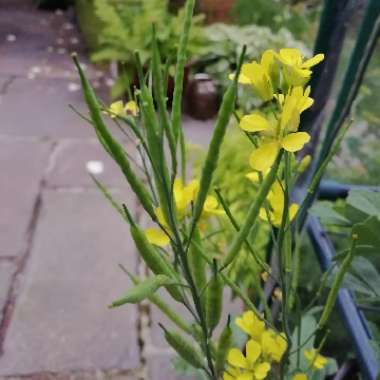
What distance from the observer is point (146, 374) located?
1659mm

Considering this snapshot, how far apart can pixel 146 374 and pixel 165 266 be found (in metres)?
1.21

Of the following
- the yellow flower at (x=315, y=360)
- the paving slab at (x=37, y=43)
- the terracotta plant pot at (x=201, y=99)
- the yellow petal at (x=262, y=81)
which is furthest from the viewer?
the paving slab at (x=37, y=43)

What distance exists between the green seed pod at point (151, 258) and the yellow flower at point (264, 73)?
157 mm

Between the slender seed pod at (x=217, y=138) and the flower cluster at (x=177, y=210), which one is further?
the flower cluster at (x=177, y=210)

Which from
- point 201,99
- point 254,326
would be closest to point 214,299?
point 254,326

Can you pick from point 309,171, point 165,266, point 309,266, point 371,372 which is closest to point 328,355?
point 309,266

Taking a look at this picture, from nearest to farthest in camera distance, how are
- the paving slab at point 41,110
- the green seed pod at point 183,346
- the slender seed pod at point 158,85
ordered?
the slender seed pod at point 158,85
the green seed pod at point 183,346
the paving slab at point 41,110

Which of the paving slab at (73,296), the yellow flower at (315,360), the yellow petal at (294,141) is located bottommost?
the paving slab at (73,296)

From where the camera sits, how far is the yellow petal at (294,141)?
0.45 metres

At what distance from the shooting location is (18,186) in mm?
2492

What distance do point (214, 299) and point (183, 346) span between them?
0.09 m

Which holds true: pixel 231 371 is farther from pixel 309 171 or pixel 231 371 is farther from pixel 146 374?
pixel 146 374

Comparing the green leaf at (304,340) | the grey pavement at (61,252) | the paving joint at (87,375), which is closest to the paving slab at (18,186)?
the grey pavement at (61,252)

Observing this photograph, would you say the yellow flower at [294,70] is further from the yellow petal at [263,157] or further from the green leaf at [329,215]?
the green leaf at [329,215]
